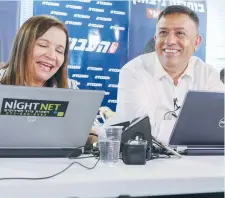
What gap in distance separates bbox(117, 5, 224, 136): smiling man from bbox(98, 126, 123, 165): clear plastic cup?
4.29ft

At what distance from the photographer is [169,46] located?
9.57 feet

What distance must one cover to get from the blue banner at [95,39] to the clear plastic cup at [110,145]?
2333 mm

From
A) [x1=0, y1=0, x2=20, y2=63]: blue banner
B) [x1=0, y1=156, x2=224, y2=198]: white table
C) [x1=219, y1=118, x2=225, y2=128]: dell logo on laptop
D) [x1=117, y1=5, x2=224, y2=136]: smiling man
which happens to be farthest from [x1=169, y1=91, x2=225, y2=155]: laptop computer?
[x1=0, y1=0, x2=20, y2=63]: blue banner

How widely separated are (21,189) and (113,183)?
21cm

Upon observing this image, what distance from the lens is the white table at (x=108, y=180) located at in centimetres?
79

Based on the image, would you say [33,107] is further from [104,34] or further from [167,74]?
[104,34]

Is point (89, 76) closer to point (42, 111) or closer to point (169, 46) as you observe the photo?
point (169, 46)

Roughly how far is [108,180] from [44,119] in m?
Result: 0.42

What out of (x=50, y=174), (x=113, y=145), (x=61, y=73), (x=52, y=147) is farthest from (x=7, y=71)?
(x=50, y=174)

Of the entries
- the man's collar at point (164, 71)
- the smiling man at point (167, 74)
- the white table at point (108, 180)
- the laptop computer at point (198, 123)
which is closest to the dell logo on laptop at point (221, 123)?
the laptop computer at point (198, 123)

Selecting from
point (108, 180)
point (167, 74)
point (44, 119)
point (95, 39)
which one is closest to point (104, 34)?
point (95, 39)

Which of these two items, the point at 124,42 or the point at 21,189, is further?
the point at 124,42

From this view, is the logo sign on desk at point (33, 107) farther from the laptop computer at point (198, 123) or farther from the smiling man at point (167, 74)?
the smiling man at point (167, 74)

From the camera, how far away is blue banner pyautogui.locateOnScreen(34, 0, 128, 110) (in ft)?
11.5
